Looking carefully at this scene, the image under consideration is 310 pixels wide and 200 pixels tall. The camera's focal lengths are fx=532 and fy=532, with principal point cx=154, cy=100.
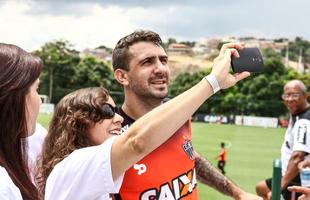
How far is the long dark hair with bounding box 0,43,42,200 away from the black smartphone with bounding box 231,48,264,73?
769 mm

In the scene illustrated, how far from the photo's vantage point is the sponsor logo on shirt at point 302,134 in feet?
20.3

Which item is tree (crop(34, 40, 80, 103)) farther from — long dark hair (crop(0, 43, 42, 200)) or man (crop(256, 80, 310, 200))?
long dark hair (crop(0, 43, 42, 200))

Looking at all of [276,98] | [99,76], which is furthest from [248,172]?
[99,76]

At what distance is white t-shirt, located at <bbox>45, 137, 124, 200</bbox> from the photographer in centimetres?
190

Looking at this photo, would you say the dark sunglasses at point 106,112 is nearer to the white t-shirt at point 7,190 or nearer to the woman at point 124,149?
the woman at point 124,149

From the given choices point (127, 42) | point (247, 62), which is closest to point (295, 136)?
point (127, 42)

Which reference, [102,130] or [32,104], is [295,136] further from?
[32,104]

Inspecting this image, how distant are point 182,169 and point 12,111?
1248mm

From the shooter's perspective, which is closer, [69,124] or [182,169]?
[69,124]

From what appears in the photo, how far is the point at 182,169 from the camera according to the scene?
2.93 metres

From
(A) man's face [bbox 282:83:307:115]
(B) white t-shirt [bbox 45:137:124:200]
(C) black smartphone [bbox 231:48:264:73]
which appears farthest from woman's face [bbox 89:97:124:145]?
(A) man's face [bbox 282:83:307:115]

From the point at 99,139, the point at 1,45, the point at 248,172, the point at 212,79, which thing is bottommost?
the point at 248,172

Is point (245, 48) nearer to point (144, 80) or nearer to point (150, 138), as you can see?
point (150, 138)

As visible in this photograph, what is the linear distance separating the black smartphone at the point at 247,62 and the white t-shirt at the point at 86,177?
1.94ft
